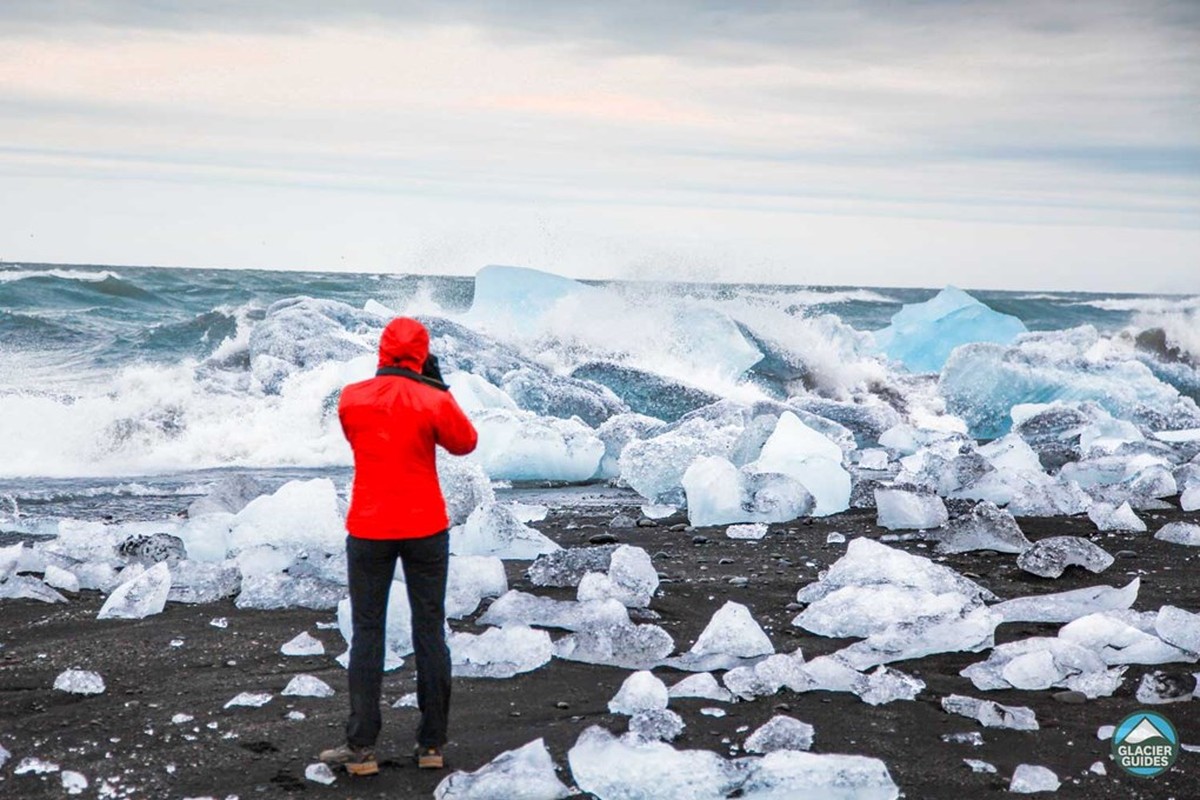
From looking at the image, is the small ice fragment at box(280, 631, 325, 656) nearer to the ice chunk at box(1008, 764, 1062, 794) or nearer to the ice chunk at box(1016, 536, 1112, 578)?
the ice chunk at box(1008, 764, 1062, 794)

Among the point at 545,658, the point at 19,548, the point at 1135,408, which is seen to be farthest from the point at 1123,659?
the point at 1135,408

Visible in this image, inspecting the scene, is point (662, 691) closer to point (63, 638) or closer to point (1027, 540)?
point (63, 638)

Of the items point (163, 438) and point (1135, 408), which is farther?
point (1135, 408)

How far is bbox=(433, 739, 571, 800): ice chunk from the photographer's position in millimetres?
4066

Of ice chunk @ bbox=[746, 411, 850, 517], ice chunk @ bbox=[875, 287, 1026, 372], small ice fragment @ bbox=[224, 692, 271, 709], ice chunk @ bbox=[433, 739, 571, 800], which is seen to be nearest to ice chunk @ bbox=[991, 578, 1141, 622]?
ice chunk @ bbox=[433, 739, 571, 800]

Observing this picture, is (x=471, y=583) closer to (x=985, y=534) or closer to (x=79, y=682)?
(x=79, y=682)

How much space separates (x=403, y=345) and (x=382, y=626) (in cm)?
100

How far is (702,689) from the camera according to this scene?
5.08m

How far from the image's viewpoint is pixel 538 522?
30.8ft

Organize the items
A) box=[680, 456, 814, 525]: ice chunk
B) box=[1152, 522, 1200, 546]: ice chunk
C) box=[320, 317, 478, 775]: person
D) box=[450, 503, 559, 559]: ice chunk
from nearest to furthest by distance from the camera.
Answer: box=[320, 317, 478, 775]: person
box=[450, 503, 559, 559]: ice chunk
box=[1152, 522, 1200, 546]: ice chunk
box=[680, 456, 814, 525]: ice chunk

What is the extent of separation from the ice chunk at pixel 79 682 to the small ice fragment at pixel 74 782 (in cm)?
96

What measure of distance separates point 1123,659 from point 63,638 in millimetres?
4857

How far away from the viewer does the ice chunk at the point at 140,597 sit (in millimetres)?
6434

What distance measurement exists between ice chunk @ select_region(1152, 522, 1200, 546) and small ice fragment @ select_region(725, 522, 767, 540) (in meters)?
2.58
